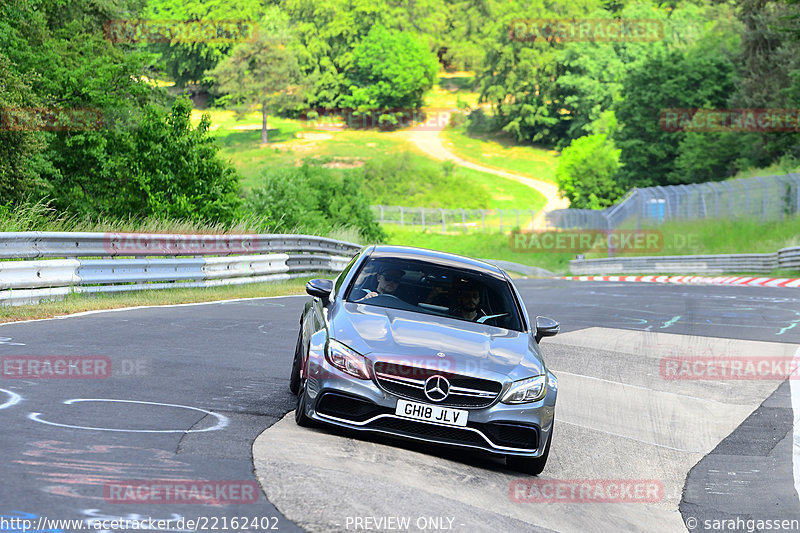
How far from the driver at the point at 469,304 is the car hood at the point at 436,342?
0.93 ft

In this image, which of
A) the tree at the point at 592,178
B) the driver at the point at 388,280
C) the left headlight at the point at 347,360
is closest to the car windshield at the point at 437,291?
the driver at the point at 388,280

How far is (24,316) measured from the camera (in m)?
13.0

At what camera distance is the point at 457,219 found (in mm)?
85125

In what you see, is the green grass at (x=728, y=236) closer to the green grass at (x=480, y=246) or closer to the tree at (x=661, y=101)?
the green grass at (x=480, y=246)

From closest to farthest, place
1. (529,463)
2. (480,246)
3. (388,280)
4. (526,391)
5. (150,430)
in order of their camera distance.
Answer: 1. (150,430)
2. (526,391)
3. (529,463)
4. (388,280)
5. (480,246)

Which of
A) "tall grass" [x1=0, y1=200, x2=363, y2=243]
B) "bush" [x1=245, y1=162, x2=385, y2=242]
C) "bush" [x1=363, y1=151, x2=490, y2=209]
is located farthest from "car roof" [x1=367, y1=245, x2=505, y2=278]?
"bush" [x1=363, y1=151, x2=490, y2=209]

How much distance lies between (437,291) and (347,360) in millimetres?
1706

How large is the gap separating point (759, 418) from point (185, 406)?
18.6 ft

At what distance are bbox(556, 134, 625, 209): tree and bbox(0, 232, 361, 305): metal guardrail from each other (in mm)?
71241

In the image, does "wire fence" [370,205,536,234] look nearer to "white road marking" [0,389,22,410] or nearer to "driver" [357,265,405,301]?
"driver" [357,265,405,301]

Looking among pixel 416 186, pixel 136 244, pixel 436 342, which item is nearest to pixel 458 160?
pixel 416 186

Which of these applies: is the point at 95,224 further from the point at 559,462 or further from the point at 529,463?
the point at 529,463

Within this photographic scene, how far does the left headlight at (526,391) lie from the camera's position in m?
7.04

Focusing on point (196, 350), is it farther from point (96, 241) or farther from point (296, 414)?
point (96, 241)
